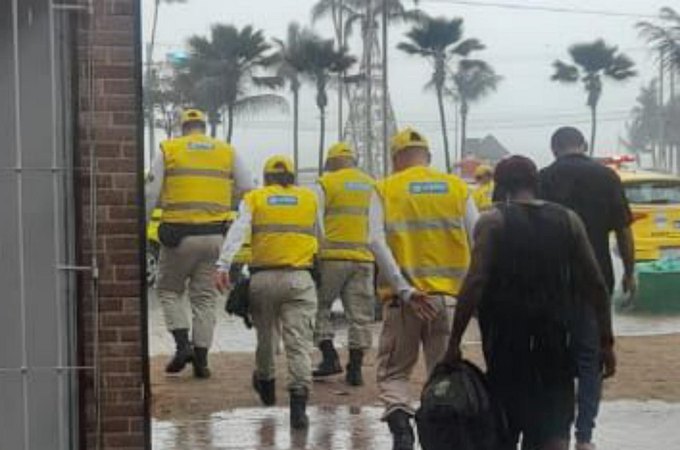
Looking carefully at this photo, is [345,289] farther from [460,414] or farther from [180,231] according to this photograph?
[460,414]

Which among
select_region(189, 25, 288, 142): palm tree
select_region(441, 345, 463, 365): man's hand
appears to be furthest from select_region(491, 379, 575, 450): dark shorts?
select_region(189, 25, 288, 142): palm tree

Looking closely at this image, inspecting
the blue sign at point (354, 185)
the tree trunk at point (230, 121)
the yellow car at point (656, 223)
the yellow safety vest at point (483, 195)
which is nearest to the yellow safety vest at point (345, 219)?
the blue sign at point (354, 185)

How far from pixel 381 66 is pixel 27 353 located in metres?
28.1

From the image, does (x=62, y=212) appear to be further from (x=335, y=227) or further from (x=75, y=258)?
(x=335, y=227)

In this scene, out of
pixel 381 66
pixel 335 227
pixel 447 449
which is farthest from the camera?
pixel 381 66

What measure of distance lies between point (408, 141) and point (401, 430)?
172 centimetres

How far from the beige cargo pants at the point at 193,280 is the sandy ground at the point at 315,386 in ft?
1.50

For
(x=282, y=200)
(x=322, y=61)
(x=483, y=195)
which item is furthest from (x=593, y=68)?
(x=282, y=200)

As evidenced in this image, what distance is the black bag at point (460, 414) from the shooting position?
5402 millimetres

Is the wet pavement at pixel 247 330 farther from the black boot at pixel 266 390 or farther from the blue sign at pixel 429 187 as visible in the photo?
the blue sign at pixel 429 187

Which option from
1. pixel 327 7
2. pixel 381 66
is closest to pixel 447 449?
pixel 381 66

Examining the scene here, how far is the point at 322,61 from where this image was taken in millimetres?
34719

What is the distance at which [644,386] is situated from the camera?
976cm

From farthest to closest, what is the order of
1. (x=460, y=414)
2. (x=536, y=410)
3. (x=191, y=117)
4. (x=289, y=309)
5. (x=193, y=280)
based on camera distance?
(x=193, y=280) < (x=191, y=117) < (x=289, y=309) < (x=536, y=410) < (x=460, y=414)
